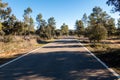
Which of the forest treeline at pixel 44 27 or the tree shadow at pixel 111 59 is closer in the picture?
A: the tree shadow at pixel 111 59

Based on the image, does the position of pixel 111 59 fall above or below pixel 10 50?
below

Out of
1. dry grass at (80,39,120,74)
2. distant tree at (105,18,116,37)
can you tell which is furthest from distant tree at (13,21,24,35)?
dry grass at (80,39,120,74)

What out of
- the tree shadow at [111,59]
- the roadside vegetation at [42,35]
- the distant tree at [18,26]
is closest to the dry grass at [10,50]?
the roadside vegetation at [42,35]

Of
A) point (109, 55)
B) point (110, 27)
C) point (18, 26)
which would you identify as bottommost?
point (109, 55)

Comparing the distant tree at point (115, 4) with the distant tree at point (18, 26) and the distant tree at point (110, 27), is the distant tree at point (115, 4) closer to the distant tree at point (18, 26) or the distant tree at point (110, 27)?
the distant tree at point (18, 26)

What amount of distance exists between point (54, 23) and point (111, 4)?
94852 millimetres

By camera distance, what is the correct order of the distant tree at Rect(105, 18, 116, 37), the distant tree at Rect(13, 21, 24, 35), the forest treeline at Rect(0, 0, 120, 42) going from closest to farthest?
1. the forest treeline at Rect(0, 0, 120, 42)
2. the distant tree at Rect(13, 21, 24, 35)
3. the distant tree at Rect(105, 18, 116, 37)

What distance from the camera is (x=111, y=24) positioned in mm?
90938

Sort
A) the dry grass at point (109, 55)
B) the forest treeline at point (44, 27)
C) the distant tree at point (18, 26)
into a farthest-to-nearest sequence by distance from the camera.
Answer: the distant tree at point (18, 26) < the forest treeline at point (44, 27) < the dry grass at point (109, 55)

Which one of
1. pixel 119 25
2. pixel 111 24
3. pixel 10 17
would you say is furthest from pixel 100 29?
pixel 119 25

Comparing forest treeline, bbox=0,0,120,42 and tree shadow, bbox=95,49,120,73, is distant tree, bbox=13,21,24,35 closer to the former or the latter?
forest treeline, bbox=0,0,120,42

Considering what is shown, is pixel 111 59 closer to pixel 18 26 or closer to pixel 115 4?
pixel 115 4

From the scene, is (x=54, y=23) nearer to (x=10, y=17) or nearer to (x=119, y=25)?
(x=119, y=25)

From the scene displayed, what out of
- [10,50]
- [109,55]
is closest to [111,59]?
[109,55]
